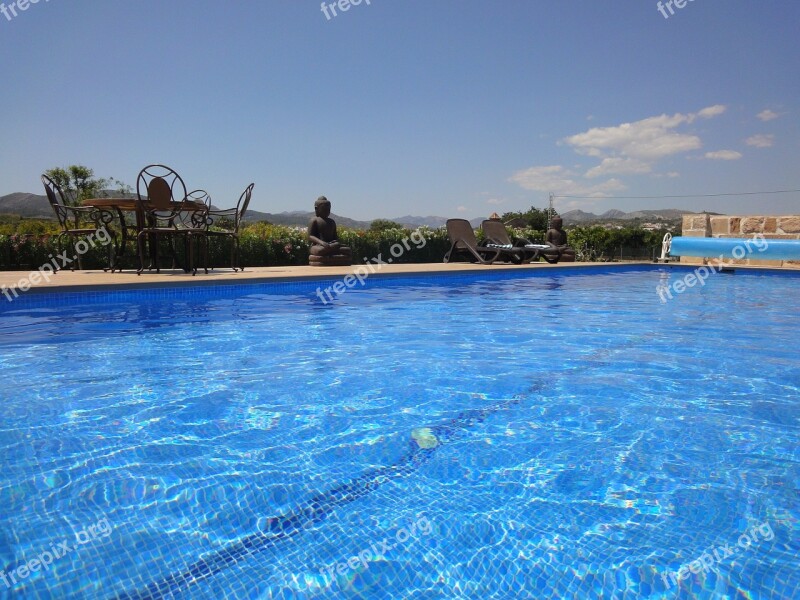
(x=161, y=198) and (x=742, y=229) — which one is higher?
(x=161, y=198)

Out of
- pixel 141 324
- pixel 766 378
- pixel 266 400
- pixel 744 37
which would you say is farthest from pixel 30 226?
pixel 744 37

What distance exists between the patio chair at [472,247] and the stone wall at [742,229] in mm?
6386

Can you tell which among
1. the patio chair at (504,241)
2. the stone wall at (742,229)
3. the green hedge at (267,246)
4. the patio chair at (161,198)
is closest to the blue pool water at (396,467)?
the patio chair at (161,198)

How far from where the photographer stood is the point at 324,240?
39.5 ft

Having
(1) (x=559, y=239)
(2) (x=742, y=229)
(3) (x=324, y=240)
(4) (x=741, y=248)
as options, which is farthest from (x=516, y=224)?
(3) (x=324, y=240)

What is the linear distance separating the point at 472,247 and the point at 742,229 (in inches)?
336

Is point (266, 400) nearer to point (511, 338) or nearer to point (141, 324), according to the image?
point (511, 338)

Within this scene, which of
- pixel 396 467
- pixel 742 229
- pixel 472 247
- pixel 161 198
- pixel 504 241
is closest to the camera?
pixel 396 467

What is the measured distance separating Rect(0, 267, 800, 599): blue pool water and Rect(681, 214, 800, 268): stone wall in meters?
12.3

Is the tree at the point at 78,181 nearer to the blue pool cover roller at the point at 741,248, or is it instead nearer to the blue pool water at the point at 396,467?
the blue pool cover roller at the point at 741,248

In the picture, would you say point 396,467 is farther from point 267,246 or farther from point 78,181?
point 78,181

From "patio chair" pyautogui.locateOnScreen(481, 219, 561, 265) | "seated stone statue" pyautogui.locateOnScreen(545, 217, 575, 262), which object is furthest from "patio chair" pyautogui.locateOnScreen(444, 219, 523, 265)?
"seated stone statue" pyautogui.locateOnScreen(545, 217, 575, 262)

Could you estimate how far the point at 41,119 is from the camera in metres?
15.0

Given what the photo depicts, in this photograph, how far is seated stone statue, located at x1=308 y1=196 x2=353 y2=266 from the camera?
1179 cm
